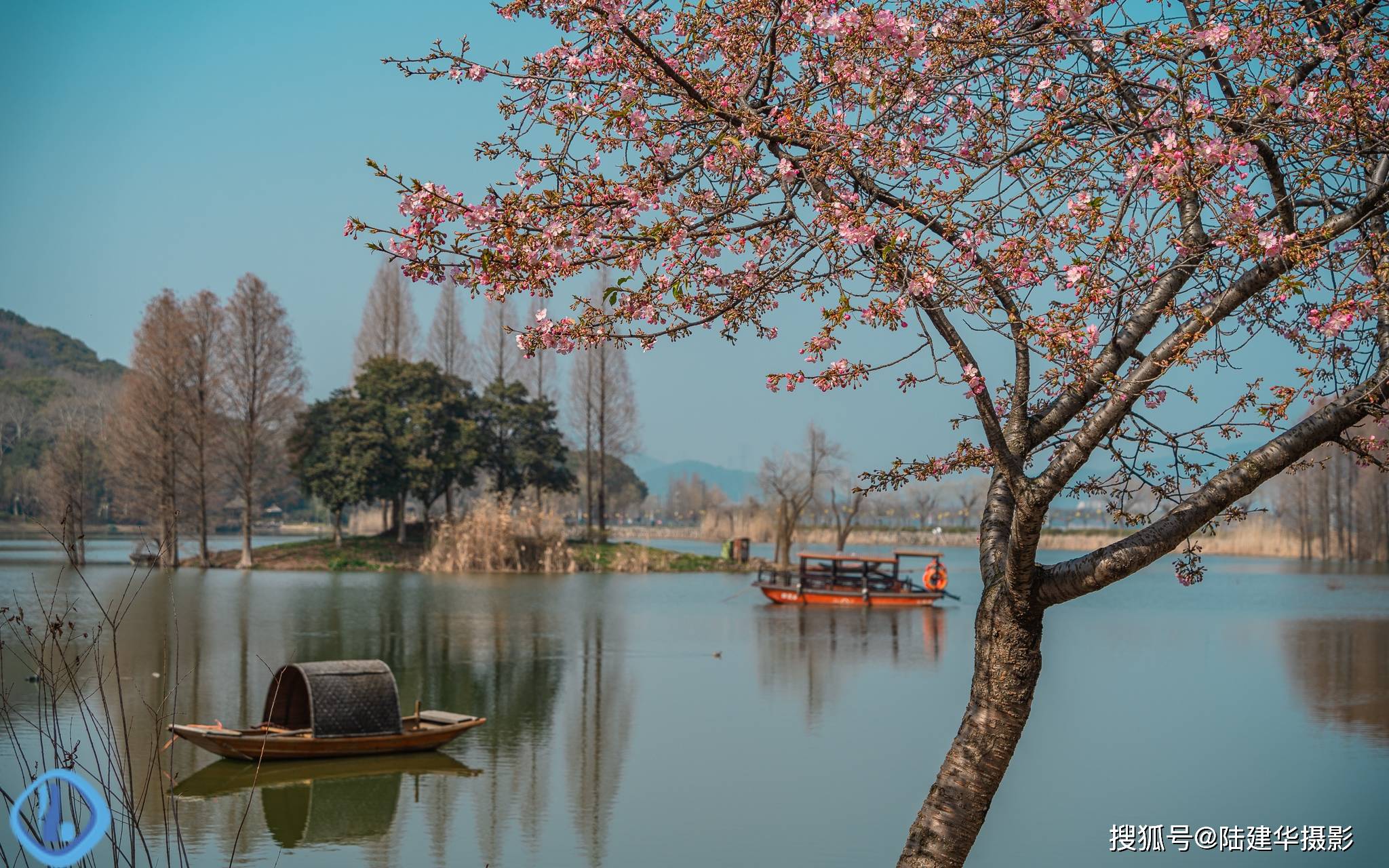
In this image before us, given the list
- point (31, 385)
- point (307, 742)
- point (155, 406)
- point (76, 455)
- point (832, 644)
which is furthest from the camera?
point (31, 385)

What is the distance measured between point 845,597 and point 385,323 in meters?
22.8

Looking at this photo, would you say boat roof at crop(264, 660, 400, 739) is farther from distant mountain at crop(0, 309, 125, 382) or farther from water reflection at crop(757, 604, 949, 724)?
distant mountain at crop(0, 309, 125, 382)

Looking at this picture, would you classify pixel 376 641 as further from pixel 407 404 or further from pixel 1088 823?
pixel 407 404

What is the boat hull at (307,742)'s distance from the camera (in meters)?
9.37

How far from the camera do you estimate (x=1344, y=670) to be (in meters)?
17.2

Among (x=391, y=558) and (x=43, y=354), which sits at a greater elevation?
(x=43, y=354)

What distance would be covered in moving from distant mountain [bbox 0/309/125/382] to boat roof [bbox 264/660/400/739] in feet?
238

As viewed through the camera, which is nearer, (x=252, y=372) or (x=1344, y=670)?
(x=1344, y=670)

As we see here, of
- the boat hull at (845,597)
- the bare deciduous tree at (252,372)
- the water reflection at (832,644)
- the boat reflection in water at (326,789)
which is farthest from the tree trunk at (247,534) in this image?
the boat reflection in water at (326,789)

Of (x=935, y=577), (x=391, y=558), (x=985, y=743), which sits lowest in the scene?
(x=935, y=577)

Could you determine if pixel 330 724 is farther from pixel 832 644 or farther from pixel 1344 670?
pixel 1344 670

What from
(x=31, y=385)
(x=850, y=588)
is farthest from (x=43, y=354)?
(x=850, y=588)

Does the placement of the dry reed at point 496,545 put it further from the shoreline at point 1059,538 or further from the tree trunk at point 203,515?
the shoreline at point 1059,538

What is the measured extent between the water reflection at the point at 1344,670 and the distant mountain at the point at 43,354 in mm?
71516
